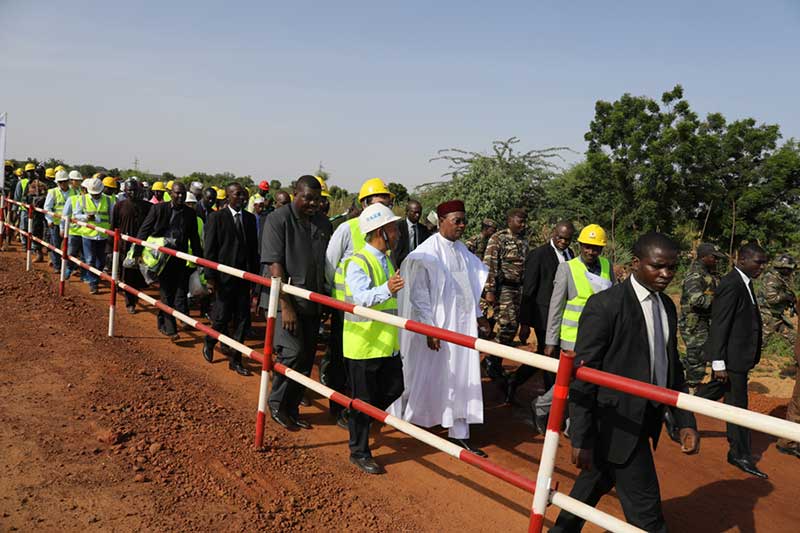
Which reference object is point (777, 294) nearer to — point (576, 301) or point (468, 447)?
point (576, 301)

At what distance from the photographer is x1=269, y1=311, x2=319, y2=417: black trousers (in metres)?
4.87

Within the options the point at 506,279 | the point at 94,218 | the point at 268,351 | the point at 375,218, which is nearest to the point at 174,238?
the point at 94,218

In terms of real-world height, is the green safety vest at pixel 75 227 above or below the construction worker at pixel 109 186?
below

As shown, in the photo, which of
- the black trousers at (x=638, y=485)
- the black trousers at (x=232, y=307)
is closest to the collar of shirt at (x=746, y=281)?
the black trousers at (x=638, y=485)

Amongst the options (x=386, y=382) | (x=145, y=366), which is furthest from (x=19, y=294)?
(x=386, y=382)

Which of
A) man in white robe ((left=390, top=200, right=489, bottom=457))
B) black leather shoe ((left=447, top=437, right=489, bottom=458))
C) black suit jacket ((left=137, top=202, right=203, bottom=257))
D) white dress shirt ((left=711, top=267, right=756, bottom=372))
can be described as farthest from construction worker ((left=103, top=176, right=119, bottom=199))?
white dress shirt ((left=711, top=267, right=756, bottom=372))

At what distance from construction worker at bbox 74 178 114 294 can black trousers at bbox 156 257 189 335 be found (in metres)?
2.58

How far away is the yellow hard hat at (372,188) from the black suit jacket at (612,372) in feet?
10.5

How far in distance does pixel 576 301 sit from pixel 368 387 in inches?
87.3

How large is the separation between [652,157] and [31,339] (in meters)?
21.9

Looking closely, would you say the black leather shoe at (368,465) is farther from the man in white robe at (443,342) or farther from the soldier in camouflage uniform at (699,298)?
the soldier in camouflage uniform at (699,298)

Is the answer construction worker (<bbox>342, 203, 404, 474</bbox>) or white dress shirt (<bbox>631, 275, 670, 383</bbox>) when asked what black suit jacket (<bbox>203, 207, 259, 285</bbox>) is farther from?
white dress shirt (<bbox>631, 275, 670, 383</bbox>)

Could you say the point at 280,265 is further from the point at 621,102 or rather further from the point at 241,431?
the point at 621,102

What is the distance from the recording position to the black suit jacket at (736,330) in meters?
5.22
